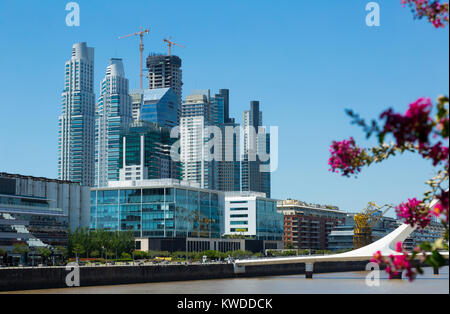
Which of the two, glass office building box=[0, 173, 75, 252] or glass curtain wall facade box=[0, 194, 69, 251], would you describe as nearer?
glass curtain wall facade box=[0, 194, 69, 251]

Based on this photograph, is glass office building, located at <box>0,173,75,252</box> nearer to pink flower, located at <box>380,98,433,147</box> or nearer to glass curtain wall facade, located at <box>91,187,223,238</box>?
glass curtain wall facade, located at <box>91,187,223,238</box>

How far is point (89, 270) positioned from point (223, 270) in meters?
35.3

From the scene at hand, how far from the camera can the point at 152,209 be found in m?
167

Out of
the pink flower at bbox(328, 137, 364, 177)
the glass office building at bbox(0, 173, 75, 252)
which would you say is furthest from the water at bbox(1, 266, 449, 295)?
the pink flower at bbox(328, 137, 364, 177)

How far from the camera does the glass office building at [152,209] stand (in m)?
165

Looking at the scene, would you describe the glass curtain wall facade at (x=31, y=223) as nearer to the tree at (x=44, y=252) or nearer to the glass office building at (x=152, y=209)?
the tree at (x=44, y=252)

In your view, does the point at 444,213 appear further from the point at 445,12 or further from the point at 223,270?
the point at 223,270

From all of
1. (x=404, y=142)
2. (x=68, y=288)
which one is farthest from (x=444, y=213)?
(x=68, y=288)

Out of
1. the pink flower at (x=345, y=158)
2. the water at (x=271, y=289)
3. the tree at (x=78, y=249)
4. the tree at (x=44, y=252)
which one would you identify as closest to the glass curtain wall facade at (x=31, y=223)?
the tree at (x=44, y=252)

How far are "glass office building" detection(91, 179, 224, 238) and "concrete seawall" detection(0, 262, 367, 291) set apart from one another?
33.8 m

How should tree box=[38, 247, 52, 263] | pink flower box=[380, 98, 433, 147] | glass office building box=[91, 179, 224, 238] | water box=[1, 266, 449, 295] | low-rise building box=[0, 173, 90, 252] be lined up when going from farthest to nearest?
glass office building box=[91, 179, 224, 238]
tree box=[38, 247, 52, 263]
low-rise building box=[0, 173, 90, 252]
water box=[1, 266, 449, 295]
pink flower box=[380, 98, 433, 147]

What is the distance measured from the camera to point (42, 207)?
130375 millimetres

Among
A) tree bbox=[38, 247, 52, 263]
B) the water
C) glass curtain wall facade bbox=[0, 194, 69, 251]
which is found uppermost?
glass curtain wall facade bbox=[0, 194, 69, 251]

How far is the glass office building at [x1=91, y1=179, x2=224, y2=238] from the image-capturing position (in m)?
165
